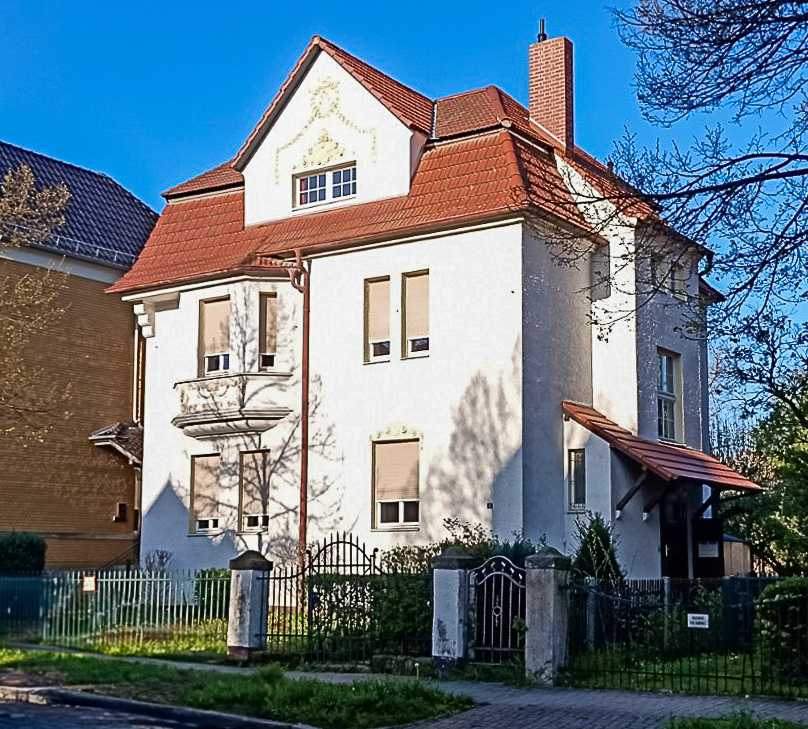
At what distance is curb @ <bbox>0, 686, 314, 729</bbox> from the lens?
12898 millimetres

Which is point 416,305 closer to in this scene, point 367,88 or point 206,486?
point 367,88

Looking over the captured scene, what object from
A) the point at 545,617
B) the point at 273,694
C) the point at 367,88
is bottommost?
the point at 273,694

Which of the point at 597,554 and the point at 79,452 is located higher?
the point at 79,452

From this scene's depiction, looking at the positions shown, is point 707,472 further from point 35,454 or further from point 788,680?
point 35,454

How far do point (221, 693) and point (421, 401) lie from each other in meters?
10.6

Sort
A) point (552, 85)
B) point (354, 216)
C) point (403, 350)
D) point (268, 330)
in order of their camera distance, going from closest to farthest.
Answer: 1. point (403, 350)
2. point (354, 216)
3. point (268, 330)
4. point (552, 85)

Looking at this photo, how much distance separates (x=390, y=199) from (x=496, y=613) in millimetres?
10981

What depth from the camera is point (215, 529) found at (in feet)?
85.3

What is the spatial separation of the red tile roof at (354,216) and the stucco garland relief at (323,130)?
1141 millimetres

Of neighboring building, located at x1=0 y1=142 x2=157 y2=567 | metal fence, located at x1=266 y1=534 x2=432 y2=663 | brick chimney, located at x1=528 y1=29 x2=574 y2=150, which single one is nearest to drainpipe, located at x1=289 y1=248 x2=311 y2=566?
metal fence, located at x1=266 y1=534 x2=432 y2=663

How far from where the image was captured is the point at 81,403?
30.4 meters

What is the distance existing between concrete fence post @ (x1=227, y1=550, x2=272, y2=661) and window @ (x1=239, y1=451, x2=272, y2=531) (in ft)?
23.7

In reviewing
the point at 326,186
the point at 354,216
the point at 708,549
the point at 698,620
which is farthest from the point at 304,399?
the point at 698,620

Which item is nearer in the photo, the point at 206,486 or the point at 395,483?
the point at 395,483
